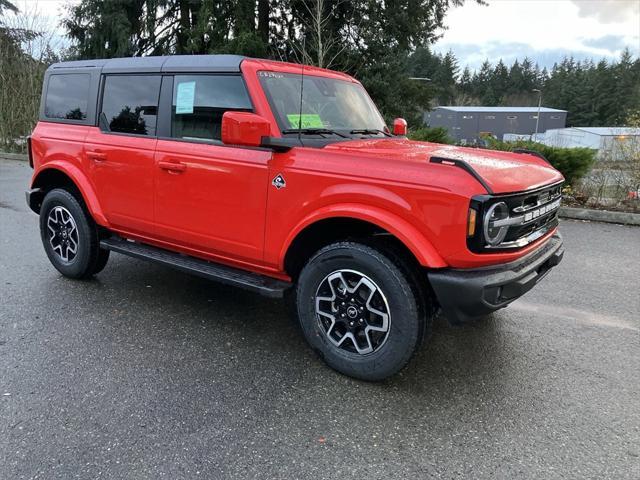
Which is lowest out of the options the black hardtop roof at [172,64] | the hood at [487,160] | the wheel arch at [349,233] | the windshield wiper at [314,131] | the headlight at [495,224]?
the wheel arch at [349,233]

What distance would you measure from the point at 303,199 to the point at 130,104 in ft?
6.49

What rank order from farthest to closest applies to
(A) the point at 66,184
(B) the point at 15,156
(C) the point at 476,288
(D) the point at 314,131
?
(B) the point at 15,156, (A) the point at 66,184, (D) the point at 314,131, (C) the point at 476,288

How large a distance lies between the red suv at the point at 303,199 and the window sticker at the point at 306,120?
0.03 feet

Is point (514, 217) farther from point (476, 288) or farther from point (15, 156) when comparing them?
point (15, 156)

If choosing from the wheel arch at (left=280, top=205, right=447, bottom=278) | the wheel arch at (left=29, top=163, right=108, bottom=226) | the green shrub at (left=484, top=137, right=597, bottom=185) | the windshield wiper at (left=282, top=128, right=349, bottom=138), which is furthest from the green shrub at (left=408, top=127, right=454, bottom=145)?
the wheel arch at (left=280, top=205, right=447, bottom=278)

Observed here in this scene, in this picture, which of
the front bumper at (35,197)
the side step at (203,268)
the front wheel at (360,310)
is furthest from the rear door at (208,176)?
the front bumper at (35,197)

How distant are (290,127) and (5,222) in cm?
577

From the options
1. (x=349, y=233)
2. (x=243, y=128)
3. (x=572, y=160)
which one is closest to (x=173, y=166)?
(x=243, y=128)

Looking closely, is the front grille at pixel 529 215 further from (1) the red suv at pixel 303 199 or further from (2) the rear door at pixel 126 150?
(2) the rear door at pixel 126 150

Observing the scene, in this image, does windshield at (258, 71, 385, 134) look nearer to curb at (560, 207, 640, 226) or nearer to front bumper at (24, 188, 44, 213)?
front bumper at (24, 188, 44, 213)

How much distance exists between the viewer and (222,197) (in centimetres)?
346

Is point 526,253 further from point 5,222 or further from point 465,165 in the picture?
point 5,222

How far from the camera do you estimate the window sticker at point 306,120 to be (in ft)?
11.2

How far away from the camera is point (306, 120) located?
3.52 metres
